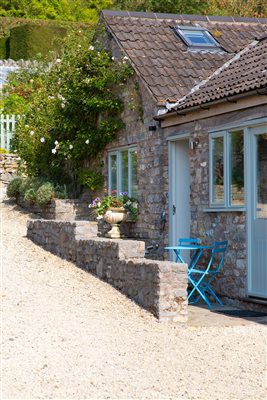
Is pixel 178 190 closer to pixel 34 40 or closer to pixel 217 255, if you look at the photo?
pixel 217 255

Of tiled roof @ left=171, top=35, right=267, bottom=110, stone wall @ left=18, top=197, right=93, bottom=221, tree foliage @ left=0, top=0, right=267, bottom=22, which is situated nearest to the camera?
tiled roof @ left=171, top=35, right=267, bottom=110

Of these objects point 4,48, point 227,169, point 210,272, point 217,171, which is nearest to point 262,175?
point 227,169

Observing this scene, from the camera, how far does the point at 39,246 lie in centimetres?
1644

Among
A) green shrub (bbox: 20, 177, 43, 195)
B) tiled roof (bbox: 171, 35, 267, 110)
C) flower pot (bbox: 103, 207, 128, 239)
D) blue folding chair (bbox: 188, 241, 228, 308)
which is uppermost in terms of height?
tiled roof (bbox: 171, 35, 267, 110)

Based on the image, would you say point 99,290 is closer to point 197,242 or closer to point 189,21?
point 197,242

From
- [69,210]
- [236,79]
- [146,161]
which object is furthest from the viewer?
[69,210]

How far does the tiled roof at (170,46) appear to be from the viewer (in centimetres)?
1592

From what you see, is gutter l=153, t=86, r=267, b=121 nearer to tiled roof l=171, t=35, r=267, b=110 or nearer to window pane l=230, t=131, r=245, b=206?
tiled roof l=171, t=35, r=267, b=110

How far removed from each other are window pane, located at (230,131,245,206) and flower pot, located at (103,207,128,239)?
4.13m

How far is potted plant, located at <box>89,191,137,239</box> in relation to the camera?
16.6 meters

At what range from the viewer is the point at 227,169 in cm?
1294

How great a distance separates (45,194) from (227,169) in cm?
710

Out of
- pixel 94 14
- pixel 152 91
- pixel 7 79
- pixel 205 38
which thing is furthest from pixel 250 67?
pixel 94 14

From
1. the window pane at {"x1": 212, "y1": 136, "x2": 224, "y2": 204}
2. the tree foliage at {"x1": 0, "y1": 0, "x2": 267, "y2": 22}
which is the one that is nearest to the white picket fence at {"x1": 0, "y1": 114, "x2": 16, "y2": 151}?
the tree foliage at {"x1": 0, "y1": 0, "x2": 267, "y2": 22}
